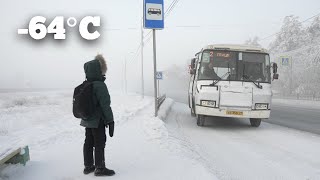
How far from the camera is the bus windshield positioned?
1080 centimetres

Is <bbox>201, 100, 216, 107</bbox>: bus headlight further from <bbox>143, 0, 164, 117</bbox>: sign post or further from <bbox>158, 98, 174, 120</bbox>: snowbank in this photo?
<bbox>143, 0, 164, 117</bbox>: sign post

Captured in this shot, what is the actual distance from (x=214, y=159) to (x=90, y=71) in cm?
348

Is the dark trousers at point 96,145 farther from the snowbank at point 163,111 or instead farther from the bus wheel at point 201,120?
the snowbank at point 163,111

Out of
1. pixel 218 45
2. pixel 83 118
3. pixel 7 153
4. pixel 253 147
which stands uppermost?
pixel 218 45

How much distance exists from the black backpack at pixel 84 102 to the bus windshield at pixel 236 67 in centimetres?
696

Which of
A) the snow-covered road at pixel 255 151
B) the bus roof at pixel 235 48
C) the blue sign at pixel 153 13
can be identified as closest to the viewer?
the snow-covered road at pixel 255 151

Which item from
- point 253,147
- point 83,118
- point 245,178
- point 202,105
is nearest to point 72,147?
point 83,118

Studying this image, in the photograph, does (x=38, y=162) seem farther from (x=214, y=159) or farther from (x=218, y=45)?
(x=218, y=45)

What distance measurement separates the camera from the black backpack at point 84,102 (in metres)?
4.38

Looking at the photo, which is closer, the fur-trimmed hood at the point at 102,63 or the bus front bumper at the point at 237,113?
the fur-trimmed hood at the point at 102,63

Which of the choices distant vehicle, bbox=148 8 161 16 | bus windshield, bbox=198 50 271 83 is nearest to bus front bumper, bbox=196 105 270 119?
bus windshield, bbox=198 50 271 83

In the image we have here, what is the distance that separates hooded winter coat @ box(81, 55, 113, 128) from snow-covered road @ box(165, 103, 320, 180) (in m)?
2.19

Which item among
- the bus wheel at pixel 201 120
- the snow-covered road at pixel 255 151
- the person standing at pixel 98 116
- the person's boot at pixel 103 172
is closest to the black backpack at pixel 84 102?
the person standing at pixel 98 116

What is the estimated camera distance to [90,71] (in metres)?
4.52
